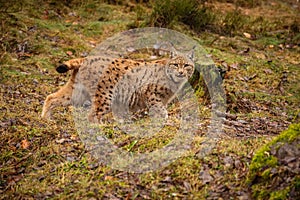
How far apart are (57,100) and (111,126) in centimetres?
112

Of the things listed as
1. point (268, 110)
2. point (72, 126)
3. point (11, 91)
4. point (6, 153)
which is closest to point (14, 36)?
point (11, 91)

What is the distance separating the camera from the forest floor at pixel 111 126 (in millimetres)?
3275

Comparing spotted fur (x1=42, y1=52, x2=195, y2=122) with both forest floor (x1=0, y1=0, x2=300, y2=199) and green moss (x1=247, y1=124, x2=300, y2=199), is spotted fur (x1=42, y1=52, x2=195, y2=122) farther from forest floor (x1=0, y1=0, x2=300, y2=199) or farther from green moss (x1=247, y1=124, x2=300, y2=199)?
green moss (x1=247, y1=124, x2=300, y2=199)

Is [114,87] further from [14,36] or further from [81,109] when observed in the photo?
[14,36]

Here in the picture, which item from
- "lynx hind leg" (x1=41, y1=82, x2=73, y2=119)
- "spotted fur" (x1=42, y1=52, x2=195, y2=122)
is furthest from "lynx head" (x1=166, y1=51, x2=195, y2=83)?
"lynx hind leg" (x1=41, y1=82, x2=73, y2=119)

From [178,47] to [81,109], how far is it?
3069mm

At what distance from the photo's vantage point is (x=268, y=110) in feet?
17.7

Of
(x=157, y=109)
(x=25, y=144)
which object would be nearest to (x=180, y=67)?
(x=157, y=109)

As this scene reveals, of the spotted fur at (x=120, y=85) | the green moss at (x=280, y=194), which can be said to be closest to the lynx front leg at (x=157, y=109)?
the spotted fur at (x=120, y=85)

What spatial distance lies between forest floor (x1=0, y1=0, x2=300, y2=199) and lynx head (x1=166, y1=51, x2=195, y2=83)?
16.1 inches

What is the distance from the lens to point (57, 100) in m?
5.23

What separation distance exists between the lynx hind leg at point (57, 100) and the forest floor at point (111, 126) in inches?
4.5

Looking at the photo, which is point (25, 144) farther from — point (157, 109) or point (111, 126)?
point (157, 109)

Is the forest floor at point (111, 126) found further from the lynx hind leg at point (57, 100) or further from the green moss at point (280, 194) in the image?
the green moss at point (280, 194)
